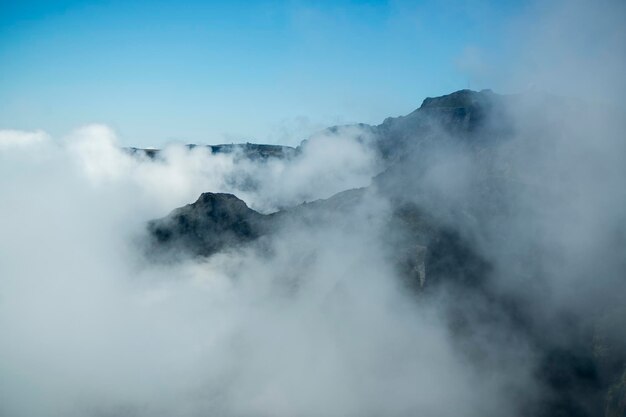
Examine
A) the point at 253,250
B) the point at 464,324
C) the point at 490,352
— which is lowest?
the point at 490,352

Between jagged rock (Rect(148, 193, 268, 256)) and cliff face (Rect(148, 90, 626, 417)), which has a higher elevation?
jagged rock (Rect(148, 193, 268, 256))

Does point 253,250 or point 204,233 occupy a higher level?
point 204,233

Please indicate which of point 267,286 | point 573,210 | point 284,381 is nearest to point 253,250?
point 267,286

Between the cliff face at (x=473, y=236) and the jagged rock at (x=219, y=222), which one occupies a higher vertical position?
the jagged rock at (x=219, y=222)

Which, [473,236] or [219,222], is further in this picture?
[219,222]

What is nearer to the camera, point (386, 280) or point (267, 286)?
point (386, 280)

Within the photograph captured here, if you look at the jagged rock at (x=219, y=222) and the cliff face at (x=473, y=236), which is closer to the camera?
the cliff face at (x=473, y=236)

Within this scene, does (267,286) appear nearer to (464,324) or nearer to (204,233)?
(204,233)

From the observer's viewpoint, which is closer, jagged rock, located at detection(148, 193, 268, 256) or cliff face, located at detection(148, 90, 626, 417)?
cliff face, located at detection(148, 90, 626, 417)

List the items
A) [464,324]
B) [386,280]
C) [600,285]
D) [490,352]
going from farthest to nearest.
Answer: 1. [386,280]
2. [464,324]
3. [490,352]
4. [600,285]

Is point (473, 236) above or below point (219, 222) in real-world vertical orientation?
below

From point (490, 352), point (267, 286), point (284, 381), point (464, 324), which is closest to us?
point (490, 352)
